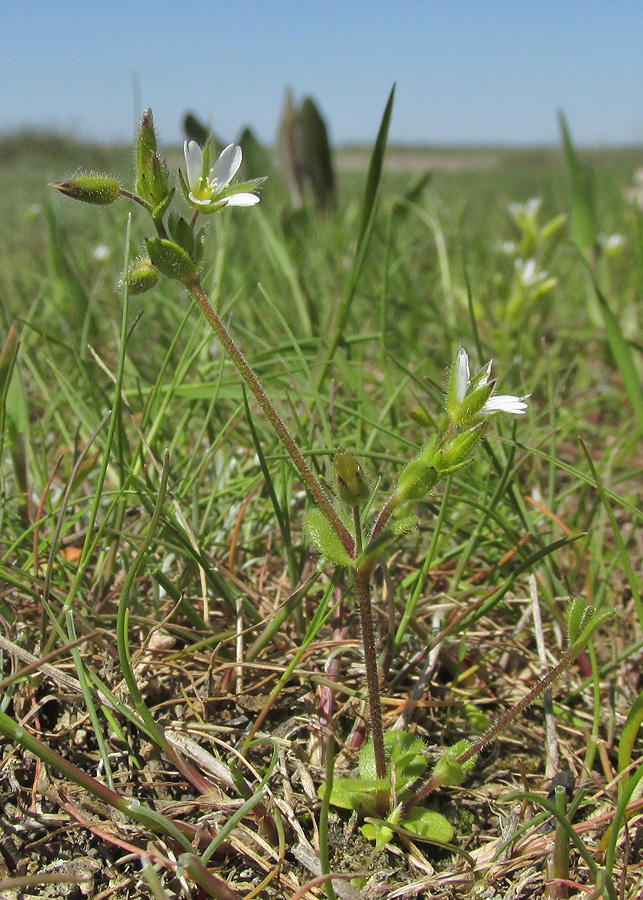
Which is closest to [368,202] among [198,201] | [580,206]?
[198,201]

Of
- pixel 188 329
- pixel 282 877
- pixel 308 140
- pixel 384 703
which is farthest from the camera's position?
pixel 308 140

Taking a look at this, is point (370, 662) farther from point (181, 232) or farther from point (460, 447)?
point (181, 232)

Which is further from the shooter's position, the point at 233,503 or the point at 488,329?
the point at 488,329

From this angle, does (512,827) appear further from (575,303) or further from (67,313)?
(575,303)

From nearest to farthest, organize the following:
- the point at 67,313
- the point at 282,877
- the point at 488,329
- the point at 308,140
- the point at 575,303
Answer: the point at 282,877 → the point at 67,313 → the point at 488,329 → the point at 575,303 → the point at 308,140

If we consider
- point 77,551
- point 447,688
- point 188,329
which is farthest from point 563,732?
point 188,329

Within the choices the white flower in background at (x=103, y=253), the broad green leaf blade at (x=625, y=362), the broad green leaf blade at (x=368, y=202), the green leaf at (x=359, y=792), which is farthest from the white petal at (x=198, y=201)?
the white flower in background at (x=103, y=253)

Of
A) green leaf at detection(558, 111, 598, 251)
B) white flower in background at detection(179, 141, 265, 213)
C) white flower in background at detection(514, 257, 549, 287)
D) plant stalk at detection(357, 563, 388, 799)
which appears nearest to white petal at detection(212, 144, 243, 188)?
white flower in background at detection(179, 141, 265, 213)
